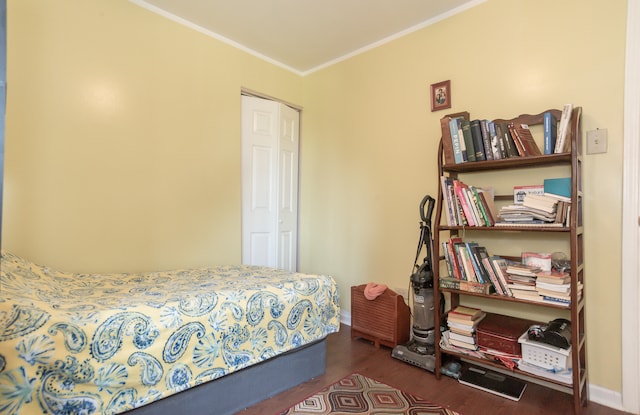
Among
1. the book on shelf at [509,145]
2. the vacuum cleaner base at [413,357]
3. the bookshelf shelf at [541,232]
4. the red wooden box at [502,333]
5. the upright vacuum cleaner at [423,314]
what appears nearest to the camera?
the bookshelf shelf at [541,232]

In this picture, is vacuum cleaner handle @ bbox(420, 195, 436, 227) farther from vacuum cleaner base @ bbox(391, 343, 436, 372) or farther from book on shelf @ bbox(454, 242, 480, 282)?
vacuum cleaner base @ bbox(391, 343, 436, 372)

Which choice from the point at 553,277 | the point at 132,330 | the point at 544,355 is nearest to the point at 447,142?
the point at 553,277

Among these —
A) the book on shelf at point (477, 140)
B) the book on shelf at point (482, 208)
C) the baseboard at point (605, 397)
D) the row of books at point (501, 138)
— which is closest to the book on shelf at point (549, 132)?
the row of books at point (501, 138)

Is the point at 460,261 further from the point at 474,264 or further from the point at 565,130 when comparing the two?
the point at 565,130

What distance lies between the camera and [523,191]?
6.99 feet

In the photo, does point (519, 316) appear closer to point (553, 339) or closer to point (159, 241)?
point (553, 339)

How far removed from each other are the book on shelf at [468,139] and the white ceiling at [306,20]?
3.37ft

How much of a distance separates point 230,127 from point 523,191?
2393mm

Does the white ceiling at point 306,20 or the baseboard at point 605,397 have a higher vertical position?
the white ceiling at point 306,20

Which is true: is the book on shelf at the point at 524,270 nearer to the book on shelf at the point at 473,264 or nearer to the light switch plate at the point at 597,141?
the book on shelf at the point at 473,264

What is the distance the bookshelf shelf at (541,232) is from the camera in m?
1.75

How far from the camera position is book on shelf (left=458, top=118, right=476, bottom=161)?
217 centimetres

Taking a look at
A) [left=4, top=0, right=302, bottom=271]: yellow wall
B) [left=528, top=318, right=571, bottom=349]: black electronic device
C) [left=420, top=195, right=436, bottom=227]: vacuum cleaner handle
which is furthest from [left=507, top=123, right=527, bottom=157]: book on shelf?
[left=4, top=0, right=302, bottom=271]: yellow wall

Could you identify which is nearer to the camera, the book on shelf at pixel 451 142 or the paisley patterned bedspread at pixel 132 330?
the paisley patterned bedspread at pixel 132 330
